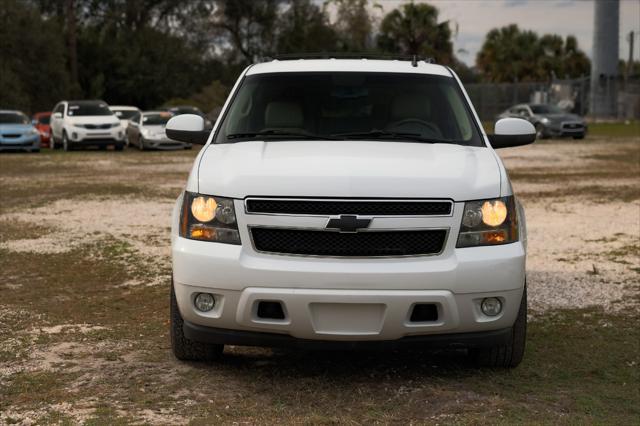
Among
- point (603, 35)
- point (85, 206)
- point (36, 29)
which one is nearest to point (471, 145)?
point (85, 206)

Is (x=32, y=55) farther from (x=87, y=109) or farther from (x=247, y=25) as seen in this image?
(x=247, y=25)

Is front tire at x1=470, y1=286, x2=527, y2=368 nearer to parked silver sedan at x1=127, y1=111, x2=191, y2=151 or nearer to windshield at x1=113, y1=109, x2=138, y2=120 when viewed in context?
parked silver sedan at x1=127, y1=111, x2=191, y2=151

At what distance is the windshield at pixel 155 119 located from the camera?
32.0 metres

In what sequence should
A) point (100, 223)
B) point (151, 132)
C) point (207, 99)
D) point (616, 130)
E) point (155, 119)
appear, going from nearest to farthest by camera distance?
point (100, 223) < point (151, 132) < point (155, 119) < point (616, 130) < point (207, 99)

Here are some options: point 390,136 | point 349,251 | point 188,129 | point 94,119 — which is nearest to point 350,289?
point 349,251

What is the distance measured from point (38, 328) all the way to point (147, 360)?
1.20 m

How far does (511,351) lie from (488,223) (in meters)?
0.85

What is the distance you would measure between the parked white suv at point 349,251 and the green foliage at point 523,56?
7074 cm

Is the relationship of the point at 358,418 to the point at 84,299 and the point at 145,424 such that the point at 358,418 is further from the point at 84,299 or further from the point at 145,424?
the point at 84,299

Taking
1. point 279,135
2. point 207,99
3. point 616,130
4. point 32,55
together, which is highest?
point 32,55

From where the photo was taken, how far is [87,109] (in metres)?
32.1

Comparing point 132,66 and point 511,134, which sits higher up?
point 132,66

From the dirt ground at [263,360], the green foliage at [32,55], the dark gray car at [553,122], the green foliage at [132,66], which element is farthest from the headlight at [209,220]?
the green foliage at [132,66]

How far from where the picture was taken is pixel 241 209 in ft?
15.8
